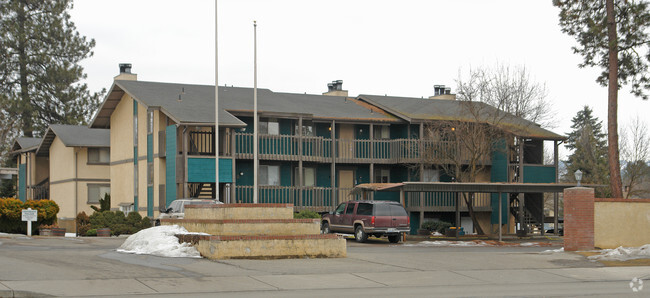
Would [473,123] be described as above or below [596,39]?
below

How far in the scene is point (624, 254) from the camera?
25.7 m

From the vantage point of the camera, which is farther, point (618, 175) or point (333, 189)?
point (333, 189)

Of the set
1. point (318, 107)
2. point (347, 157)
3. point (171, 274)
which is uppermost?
point (318, 107)

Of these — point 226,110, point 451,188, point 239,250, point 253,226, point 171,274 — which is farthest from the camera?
point 226,110

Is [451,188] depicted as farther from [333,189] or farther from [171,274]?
[171,274]

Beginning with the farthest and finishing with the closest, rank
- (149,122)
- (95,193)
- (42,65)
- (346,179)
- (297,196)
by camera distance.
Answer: (42,65) → (95,193) → (346,179) → (149,122) → (297,196)

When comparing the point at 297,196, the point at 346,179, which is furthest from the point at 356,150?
the point at 297,196

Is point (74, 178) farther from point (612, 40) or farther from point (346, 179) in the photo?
point (612, 40)

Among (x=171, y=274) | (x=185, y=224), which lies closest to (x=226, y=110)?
(x=185, y=224)

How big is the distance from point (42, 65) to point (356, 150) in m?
36.8

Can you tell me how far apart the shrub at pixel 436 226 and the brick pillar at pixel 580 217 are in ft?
48.6

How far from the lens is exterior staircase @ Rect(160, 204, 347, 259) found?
2255cm

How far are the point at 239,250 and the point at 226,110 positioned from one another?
1888 centimetres

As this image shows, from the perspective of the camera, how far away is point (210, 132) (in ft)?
131
